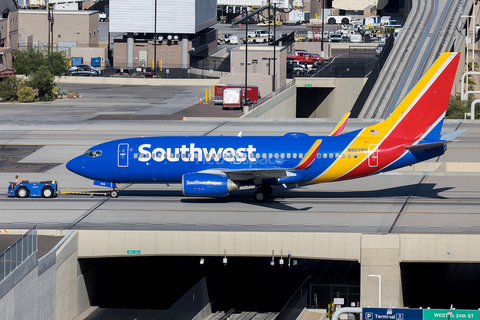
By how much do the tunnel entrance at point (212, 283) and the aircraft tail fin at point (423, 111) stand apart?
10.1m

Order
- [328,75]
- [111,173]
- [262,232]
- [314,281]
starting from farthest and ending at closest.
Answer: [328,75]
[111,173]
[314,281]
[262,232]

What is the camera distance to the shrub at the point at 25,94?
96562 millimetres

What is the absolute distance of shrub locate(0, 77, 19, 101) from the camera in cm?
9644

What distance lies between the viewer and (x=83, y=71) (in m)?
121

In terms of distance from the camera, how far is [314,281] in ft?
143

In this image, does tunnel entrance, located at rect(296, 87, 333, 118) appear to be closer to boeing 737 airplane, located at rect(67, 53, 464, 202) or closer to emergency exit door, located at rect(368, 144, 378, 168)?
boeing 737 airplane, located at rect(67, 53, 464, 202)

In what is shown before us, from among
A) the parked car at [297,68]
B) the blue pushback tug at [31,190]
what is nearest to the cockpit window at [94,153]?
the blue pushback tug at [31,190]

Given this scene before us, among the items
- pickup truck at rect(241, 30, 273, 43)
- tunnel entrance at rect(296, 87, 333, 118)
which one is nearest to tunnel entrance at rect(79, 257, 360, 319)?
tunnel entrance at rect(296, 87, 333, 118)

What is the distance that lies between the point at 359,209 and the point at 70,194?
21.1 m

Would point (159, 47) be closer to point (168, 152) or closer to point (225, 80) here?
point (225, 80)

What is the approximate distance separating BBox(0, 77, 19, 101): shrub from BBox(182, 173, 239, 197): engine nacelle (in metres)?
61.2

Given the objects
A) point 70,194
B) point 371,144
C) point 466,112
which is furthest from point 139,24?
point 371,144

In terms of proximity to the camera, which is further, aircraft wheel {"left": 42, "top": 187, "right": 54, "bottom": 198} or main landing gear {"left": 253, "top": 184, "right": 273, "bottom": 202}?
aircraft wheel {"left": 42, "top": 187, "right": 54, "bottom": 198}

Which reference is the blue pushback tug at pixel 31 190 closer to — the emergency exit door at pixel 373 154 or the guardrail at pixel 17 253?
the guardrail at pixel 17 253
